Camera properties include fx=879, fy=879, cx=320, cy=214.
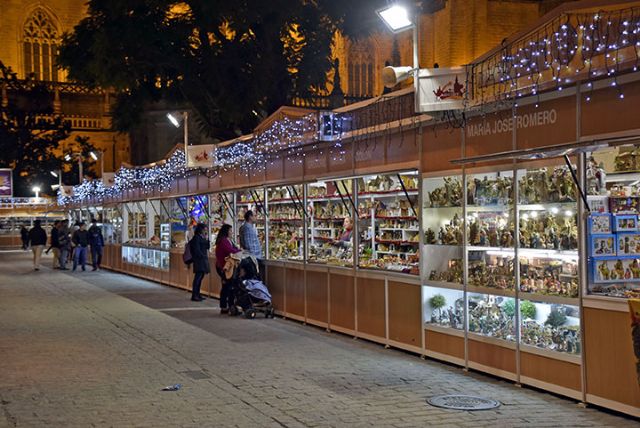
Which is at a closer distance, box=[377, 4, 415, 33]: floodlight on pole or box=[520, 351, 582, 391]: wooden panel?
box=[520, 351, 582, 391]: wooden panel

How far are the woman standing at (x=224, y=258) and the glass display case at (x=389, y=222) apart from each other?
3.97 meters

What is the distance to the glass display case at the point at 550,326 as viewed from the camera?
903 centimetres

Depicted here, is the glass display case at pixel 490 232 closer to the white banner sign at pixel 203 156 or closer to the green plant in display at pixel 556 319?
the green plant in display at pixel 556 319

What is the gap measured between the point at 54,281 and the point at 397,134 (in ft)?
55.1

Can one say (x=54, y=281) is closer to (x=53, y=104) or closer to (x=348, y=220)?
(x=348, y=220)

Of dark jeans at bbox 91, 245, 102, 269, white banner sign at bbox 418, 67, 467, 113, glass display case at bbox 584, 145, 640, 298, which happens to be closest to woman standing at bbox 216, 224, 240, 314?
white banner sign at bbox 418, 67, 467, 113

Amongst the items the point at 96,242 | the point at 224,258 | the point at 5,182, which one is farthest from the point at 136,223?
the point at 5,182

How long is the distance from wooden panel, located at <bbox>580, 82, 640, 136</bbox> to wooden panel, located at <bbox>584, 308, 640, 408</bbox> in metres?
1.76

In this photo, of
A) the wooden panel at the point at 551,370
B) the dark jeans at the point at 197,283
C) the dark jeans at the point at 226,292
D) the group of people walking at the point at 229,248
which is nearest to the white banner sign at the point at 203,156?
the group of people walking at the point at 229,248

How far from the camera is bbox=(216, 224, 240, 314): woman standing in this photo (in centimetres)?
1680

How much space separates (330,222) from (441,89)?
5.21 meters

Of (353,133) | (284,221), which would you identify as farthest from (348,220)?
(284,221)

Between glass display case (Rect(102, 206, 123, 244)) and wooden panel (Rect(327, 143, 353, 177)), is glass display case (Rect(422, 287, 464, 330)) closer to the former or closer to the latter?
wooden panel (Rect(327, 143, 353, 177))

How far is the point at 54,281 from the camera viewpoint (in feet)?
85.8
